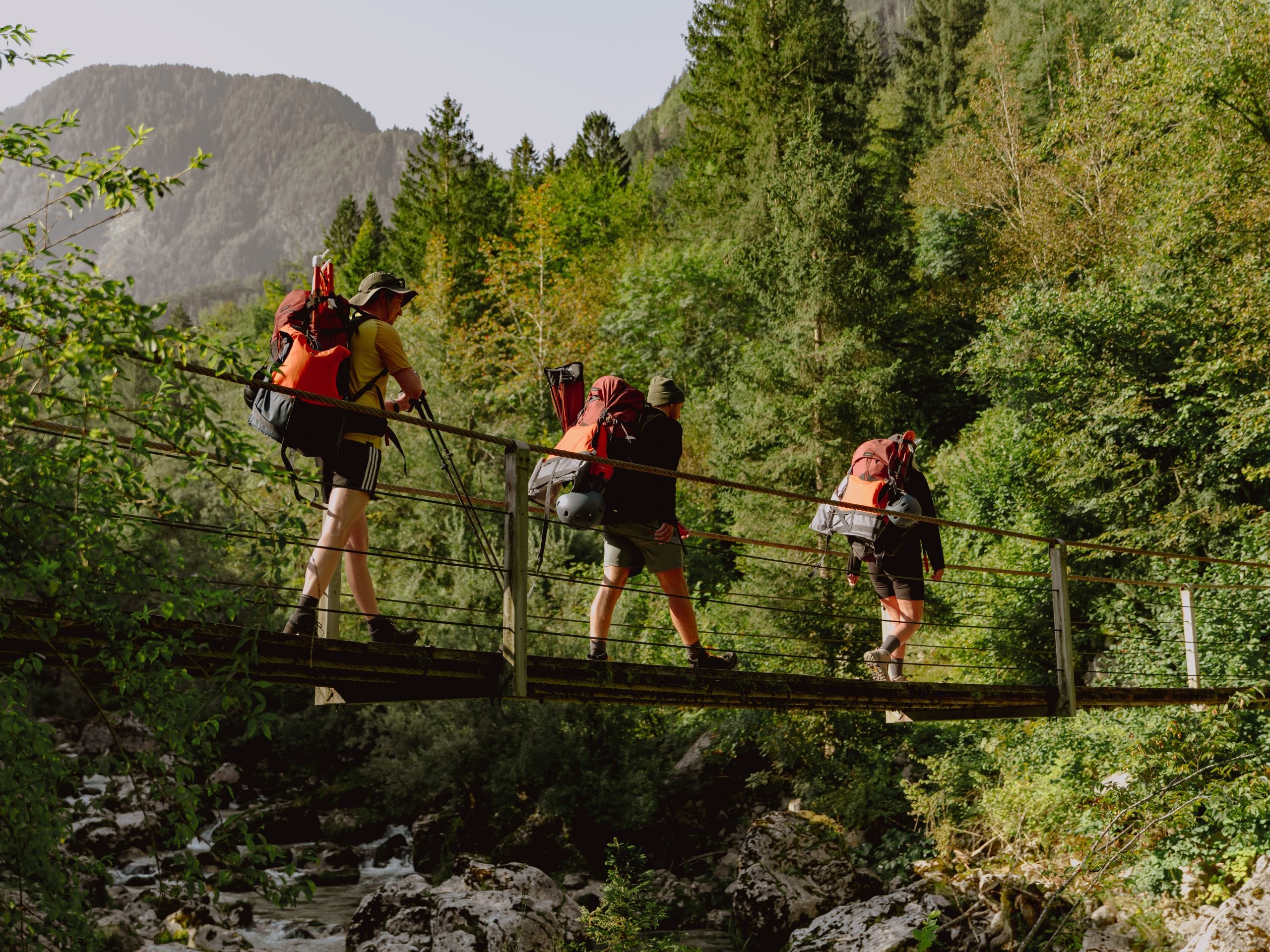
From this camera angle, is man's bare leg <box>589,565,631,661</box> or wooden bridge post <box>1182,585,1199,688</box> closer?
man's bare leg <box>589,565,631,661</box>

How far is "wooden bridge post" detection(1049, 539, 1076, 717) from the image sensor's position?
6625 millimetres

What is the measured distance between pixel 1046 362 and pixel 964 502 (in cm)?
312

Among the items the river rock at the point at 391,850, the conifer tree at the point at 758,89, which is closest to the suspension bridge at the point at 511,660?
the river rock at the point at 391,850

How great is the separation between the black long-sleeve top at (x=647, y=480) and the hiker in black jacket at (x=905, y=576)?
5.52 ft

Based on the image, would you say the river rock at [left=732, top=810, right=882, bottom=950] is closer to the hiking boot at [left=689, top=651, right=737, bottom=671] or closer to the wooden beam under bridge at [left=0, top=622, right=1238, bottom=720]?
the wooden beam under bridge at [left=0, top=622, right=1238, bottom=720]

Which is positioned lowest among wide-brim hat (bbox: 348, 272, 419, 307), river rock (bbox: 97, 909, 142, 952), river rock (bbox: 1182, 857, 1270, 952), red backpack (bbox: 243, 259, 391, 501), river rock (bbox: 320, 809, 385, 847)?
river rock (bbox: 320, 809, 385, 847)

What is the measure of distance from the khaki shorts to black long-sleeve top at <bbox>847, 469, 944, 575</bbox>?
59.5 inches

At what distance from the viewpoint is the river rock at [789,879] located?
37.0 ft

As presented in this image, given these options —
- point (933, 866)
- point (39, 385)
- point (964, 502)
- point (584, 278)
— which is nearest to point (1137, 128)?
point (964, 502)

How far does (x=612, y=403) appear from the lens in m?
4.85

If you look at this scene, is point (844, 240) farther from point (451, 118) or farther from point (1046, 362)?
point (451, 118)

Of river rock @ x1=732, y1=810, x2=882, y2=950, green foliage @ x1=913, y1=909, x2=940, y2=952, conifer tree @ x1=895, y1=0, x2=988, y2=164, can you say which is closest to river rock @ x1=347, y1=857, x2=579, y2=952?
river rock @ x1=732, y1=810, x2=882, y2=950

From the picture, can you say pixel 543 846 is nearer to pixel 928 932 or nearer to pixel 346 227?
pixel 928 932

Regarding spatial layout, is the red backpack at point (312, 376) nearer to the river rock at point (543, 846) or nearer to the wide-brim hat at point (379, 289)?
the wide-brim hat at point (379, 289)
